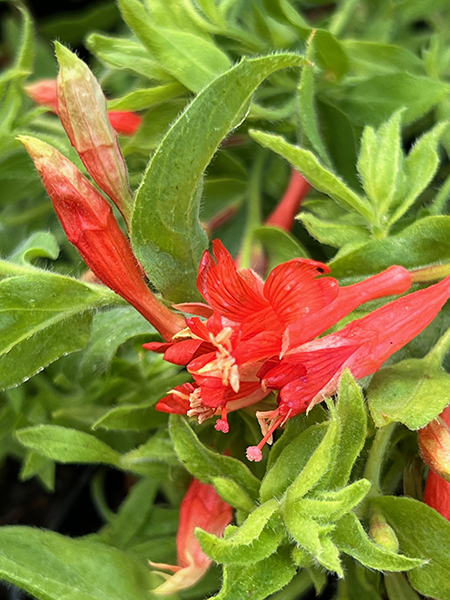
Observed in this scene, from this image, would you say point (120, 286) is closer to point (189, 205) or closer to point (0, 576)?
point (189, 205)

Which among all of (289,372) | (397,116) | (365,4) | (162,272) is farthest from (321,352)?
(365,4)

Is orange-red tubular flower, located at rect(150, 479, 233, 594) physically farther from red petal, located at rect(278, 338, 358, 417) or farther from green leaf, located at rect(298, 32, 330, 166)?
green leaf, located at rect(298, 32, 330, 166)

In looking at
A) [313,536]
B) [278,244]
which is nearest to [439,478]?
[313,536]

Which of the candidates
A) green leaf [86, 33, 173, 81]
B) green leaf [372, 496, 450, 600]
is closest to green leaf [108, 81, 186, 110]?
green leaf [86, 33, 173, 81]

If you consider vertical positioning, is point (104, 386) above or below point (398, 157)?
below

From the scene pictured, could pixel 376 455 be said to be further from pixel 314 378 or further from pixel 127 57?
pixel 127 57

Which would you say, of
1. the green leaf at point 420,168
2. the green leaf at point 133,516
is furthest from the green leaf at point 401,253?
the green leaf at point 133,516
